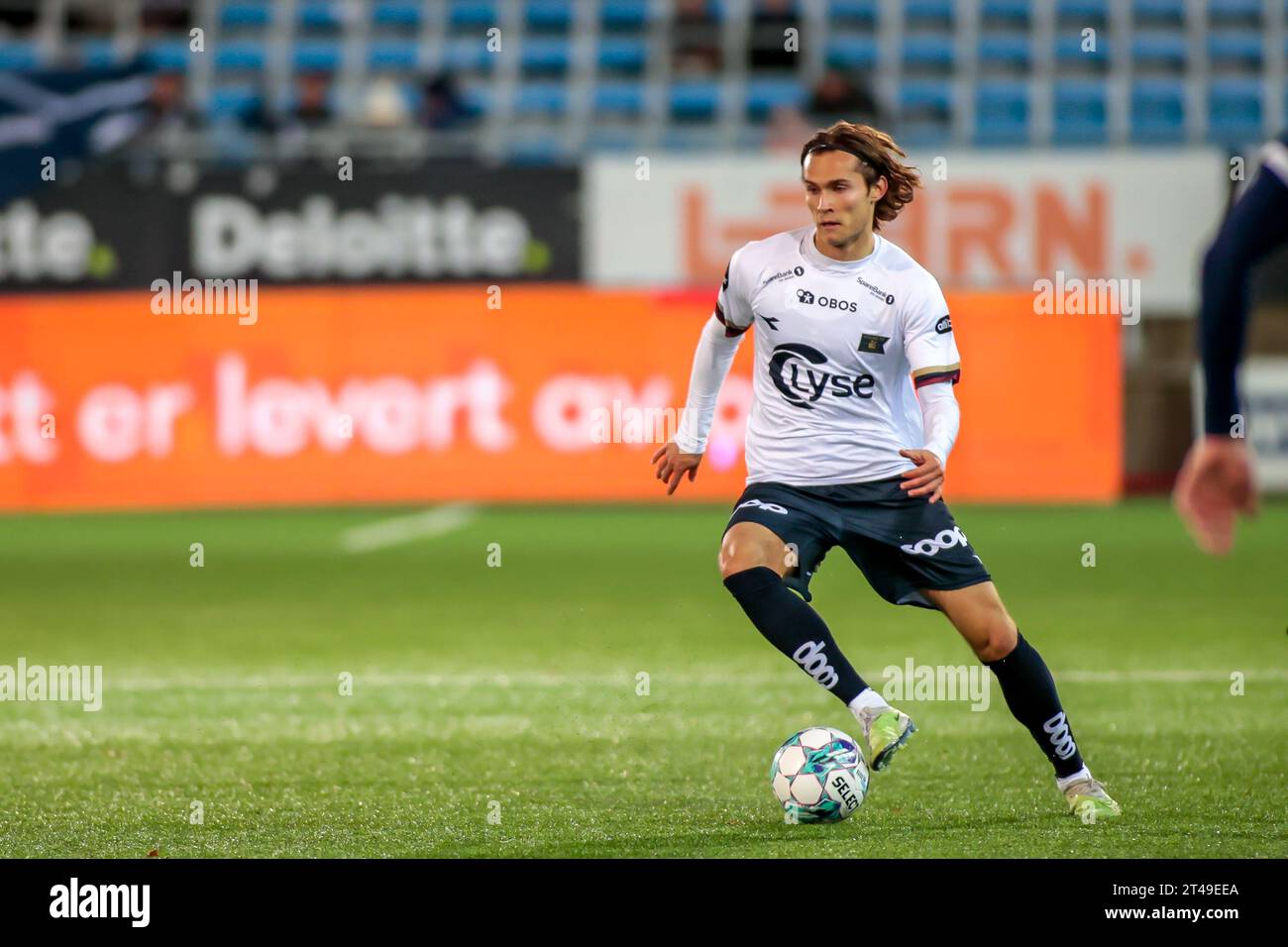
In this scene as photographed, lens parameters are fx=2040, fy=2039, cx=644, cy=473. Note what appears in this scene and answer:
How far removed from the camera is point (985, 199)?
1817 centimetres

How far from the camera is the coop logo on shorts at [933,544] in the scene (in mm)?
5828

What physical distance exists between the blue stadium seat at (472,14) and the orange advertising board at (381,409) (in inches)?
228

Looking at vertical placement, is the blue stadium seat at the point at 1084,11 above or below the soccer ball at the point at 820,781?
above

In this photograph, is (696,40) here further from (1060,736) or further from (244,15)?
(1060,736)

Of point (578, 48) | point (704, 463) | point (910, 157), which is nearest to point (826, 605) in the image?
point (704, 463)

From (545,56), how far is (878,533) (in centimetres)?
1628

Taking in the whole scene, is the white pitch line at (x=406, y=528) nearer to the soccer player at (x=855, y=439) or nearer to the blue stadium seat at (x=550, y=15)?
→ the blue stadium seat at (x=550, y=15)

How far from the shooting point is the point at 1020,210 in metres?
18.2

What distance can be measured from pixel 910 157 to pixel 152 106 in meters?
6.99

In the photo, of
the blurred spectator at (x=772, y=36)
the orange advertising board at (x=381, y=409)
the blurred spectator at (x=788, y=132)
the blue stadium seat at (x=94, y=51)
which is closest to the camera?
the orange advertising board at (x=381, y=409)

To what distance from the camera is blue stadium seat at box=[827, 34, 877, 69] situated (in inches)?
824

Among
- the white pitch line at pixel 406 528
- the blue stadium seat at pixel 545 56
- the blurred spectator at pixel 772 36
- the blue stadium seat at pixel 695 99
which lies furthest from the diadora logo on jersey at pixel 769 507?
the blue stadium seat at pixel 545 56

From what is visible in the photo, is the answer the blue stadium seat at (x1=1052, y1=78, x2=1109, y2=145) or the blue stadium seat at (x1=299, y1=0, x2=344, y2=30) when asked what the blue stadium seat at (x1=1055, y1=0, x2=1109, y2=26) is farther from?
the blue stadium seat at (x1=299, y1=0, x2=344, y2=30)

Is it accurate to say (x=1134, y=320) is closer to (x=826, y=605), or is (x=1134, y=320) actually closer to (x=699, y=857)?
(x=826, y=605)
